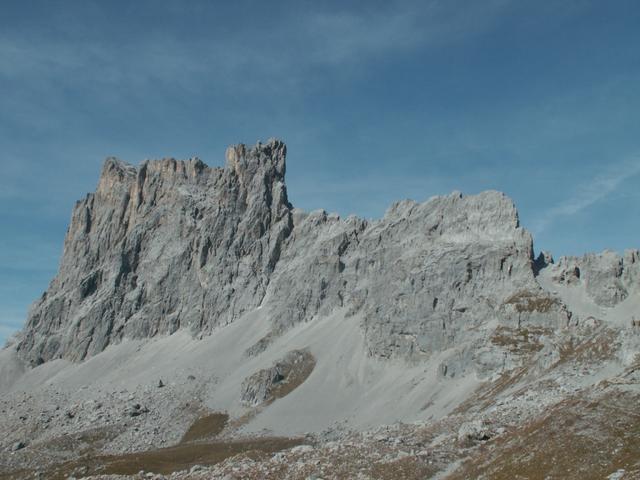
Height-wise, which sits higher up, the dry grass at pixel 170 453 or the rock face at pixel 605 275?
the rock face at pixel 605 275

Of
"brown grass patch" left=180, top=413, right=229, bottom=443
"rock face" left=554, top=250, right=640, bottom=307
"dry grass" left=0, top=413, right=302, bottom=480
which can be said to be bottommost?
"dry grass" left=0, top=413, right=302, bottom=480

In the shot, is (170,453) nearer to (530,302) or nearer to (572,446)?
(530,302)

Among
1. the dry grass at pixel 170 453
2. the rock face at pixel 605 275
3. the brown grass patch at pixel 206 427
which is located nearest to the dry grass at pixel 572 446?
the dry grass at pixel 170 453

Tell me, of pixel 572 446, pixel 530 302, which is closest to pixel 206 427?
pixel 530 302

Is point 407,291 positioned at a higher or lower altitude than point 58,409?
higher

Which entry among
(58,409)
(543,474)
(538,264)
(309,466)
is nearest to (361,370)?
(538,264)

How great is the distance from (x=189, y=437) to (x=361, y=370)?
145ft

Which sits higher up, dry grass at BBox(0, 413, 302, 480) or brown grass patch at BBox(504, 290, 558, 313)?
brown grass patch at BBox(504, 290, 558, 313)

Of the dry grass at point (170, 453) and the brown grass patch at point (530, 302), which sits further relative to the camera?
the brown grass patch at point (530, 302)

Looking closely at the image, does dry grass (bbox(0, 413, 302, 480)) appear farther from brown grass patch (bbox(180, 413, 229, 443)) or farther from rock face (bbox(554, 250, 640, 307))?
rock face (bbox(554, 250, 640, 307))

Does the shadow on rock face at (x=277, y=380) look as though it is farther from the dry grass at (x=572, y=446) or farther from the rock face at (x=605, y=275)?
the dry grass at (x=572, y=446)

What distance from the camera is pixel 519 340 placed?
139375 millimetres

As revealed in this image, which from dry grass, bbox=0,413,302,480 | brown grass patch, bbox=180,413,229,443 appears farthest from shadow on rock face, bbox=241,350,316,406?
dry grass, bbox=0,413,302,480

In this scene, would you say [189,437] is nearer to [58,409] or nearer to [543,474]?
[58,409]
